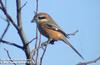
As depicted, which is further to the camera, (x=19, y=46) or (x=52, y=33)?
(x=52, y=33)

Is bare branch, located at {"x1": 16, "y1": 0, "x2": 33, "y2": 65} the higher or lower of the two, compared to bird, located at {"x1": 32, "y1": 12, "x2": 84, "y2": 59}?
higher

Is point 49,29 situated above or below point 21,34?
below

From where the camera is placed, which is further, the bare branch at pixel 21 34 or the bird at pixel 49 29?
the bird at pixel 49 29

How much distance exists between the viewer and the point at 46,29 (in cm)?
568

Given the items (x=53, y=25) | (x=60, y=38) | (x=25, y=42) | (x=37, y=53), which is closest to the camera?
(x=37, y=53)

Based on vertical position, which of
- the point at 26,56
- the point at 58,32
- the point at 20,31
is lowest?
the point at 58,32

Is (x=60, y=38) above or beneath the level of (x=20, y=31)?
beneath

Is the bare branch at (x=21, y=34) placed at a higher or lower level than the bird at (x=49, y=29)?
higher

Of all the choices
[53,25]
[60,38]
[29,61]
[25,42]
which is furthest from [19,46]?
[53,25]

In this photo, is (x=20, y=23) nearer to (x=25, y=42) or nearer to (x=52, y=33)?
(x=25, y=42)

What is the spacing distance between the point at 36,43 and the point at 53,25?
143 inches

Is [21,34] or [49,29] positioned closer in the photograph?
[21,34]

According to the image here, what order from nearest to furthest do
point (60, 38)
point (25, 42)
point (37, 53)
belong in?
point (37, 53) → point (25, 42) → point (60, 38)

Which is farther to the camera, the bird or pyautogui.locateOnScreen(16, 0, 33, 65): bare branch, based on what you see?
the bird
